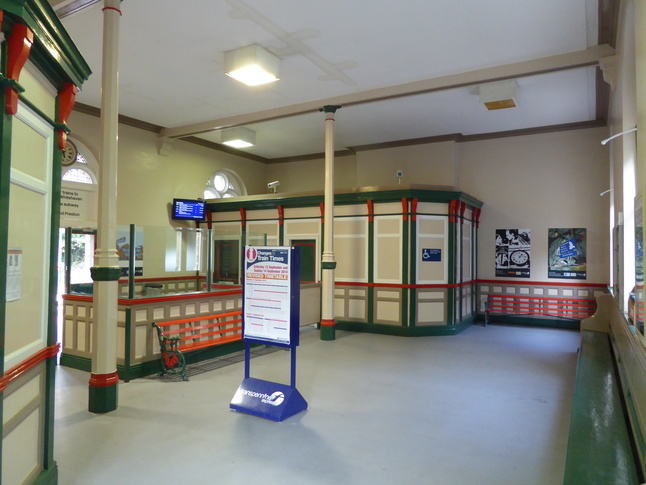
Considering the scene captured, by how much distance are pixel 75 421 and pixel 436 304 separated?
6493 millimetres

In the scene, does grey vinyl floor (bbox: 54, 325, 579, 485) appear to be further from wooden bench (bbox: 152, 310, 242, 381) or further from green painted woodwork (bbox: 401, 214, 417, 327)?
green painted woodwork (bbox: 401, 214, 417, 327)

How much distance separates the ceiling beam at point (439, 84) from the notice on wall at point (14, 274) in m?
6.30

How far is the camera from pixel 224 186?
1206cm

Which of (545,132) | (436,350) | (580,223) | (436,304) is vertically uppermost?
(545,132)

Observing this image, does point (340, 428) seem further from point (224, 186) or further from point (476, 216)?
point (224, 186)

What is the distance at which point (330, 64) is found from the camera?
655 cm

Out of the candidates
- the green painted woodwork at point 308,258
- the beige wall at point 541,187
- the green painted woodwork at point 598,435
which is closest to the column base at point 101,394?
the green painted woodwork at point 598,435

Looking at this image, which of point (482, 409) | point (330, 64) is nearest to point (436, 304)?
point (482, 409)

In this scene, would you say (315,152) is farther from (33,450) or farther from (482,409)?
(33,450)

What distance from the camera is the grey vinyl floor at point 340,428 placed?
10.6ft

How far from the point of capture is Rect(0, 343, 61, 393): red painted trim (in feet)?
6.88

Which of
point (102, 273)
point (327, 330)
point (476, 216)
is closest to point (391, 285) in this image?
point (327, 330)

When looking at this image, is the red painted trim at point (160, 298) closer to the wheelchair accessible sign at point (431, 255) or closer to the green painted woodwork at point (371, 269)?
the green painted woodwork at point (371, 269)

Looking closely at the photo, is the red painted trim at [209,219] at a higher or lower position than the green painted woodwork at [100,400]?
higher
